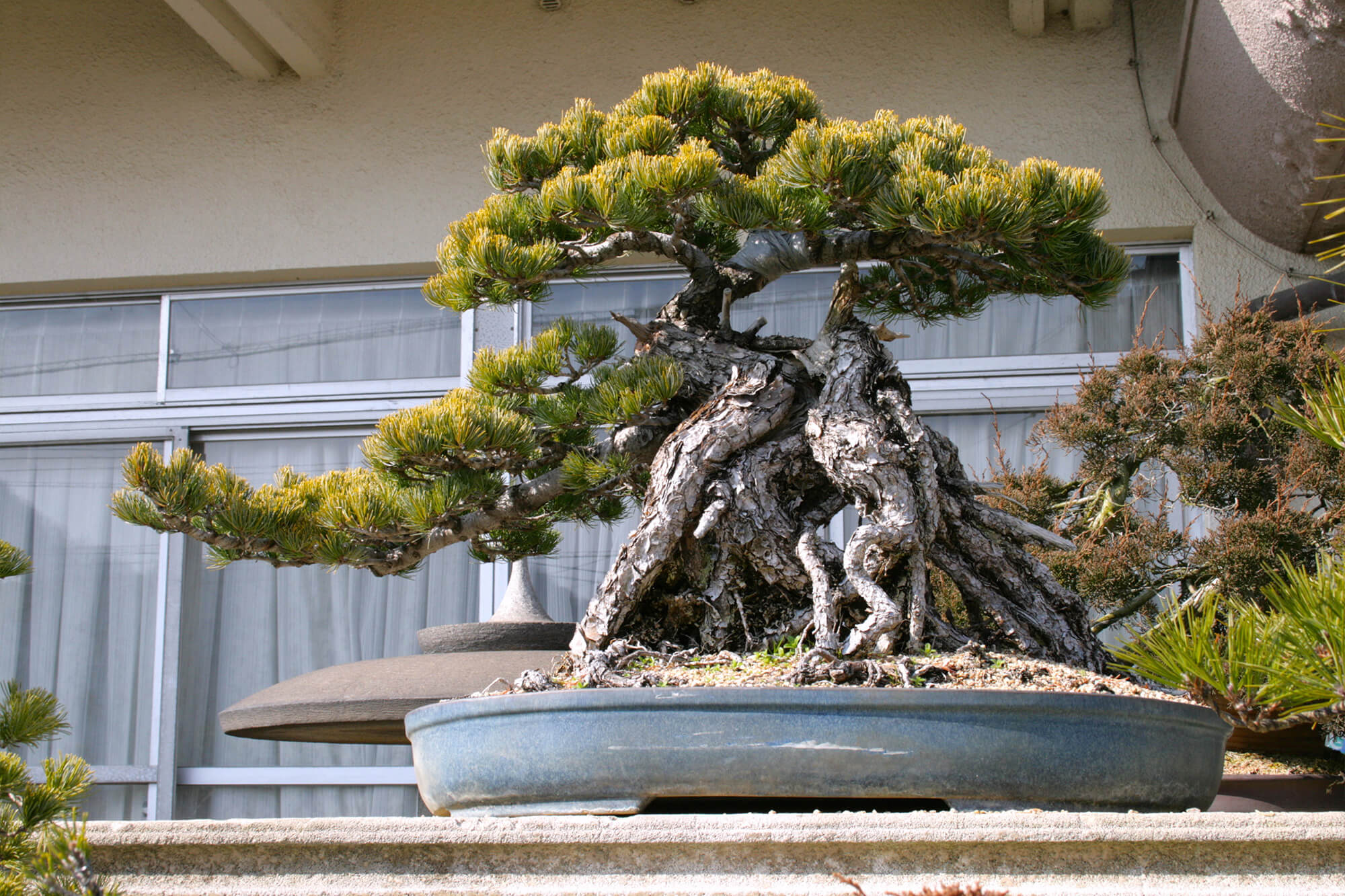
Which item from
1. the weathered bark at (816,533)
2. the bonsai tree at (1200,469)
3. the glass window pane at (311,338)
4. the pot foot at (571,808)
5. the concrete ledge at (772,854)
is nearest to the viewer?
the concrete ledge at (772,854)

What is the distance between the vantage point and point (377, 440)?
112 centimetres

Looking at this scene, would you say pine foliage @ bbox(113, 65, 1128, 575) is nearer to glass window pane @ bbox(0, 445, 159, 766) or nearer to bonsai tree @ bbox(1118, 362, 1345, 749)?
bonsai tree @ bbox(1118, 362, 1345, 749)

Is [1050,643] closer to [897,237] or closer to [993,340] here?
[897,237]

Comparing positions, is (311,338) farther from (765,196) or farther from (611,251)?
(765,196)

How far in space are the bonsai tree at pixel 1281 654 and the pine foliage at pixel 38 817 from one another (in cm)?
71

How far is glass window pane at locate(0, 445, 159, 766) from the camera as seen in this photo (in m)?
2.63

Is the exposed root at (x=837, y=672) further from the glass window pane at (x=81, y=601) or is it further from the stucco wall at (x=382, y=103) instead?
the glass window pane at (x=81, y=601)

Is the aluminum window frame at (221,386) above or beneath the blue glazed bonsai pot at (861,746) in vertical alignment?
above

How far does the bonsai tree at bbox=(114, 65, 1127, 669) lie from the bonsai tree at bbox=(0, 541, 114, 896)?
0.24 metres

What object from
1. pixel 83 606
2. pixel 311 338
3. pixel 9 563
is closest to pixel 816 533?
pixel 9 563

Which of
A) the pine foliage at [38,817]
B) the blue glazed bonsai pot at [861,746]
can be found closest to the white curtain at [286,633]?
the pine foliage at [38,817]

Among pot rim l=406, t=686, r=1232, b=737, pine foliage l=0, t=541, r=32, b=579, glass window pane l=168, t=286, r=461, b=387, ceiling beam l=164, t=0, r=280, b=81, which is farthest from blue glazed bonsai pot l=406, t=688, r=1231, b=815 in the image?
ceiling beam l=164, t=0, r=280, b=81

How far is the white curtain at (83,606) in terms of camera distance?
2.62 meters

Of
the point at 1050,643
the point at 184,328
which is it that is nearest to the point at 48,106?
the point at 184,328
